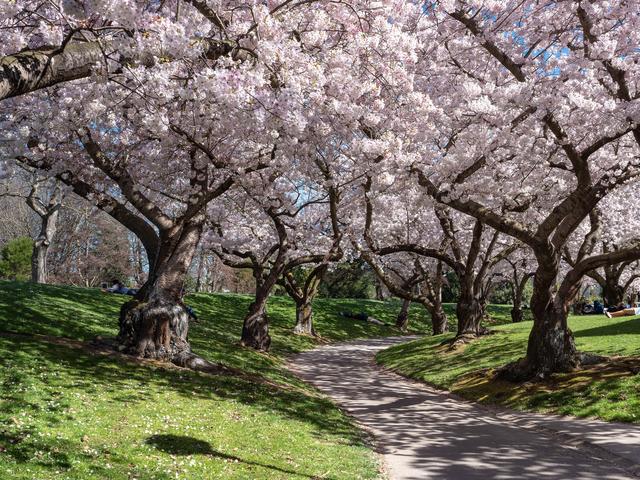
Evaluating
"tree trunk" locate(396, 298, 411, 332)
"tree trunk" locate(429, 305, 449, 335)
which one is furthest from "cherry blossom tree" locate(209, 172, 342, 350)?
"tree trunk" locate(396, 298, 411, 332)

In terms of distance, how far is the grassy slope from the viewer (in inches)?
269

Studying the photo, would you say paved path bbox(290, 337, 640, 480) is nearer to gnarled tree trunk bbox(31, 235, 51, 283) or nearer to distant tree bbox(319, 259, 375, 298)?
gnarled tree trunk bbox(31, 235, 51, 283)

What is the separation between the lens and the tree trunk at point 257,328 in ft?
74.6

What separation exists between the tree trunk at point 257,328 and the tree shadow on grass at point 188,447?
14.4m

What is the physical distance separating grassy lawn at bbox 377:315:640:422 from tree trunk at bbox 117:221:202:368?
790 centimetres

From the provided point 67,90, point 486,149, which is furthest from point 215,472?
point 486,149

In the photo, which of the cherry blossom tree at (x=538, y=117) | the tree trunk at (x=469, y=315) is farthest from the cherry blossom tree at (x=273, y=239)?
the tree trunk at (x=469, y=315)

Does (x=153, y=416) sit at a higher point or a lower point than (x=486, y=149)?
lower

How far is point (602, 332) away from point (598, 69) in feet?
40.6

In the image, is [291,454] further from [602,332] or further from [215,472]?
[602,332]

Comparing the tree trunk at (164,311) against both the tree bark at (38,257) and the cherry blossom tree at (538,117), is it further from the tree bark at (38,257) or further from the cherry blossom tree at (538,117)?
the tree bark at (38,257)

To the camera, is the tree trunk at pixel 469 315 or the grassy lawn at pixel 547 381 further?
the tree trunk at pixel 469 315

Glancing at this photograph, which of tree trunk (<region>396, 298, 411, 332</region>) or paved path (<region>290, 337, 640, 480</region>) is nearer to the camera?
paved path (<region>290, 337, 640, 480</region>)

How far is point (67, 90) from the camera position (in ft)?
41.5
